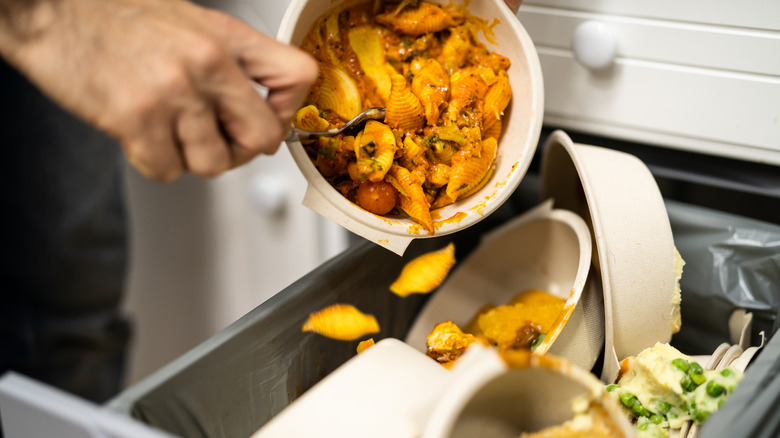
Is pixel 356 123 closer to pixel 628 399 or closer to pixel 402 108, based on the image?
pixel 402 108

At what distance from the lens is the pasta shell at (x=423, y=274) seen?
808mm

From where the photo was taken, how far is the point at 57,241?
1.06 m

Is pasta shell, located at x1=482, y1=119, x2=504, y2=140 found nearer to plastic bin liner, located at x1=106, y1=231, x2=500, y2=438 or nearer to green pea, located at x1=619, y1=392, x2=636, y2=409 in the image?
plastic bin liner, located at x1=106, y1=231, x2=500, y2=438

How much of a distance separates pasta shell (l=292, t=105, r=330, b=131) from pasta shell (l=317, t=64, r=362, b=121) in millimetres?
42

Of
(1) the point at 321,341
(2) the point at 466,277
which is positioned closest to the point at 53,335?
(1) the point at 321,341

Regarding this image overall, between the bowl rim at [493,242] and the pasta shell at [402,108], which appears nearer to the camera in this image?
the pasta shell at [402,108]

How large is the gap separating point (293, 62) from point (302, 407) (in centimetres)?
29

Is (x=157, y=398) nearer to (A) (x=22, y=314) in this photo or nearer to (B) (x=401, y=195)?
(B) (x=401, y=195)

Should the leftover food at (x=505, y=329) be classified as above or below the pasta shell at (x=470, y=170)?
below

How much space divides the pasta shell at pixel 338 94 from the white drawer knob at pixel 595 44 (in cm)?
32

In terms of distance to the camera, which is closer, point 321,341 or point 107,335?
point 321,341


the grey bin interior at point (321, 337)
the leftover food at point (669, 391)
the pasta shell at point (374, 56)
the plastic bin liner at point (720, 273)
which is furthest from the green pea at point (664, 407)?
the pasta shell at point (374, 56)

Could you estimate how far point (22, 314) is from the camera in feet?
3.60

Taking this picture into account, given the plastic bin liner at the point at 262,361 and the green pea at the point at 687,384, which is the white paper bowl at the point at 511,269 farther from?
the green pea at the point at 687,384
